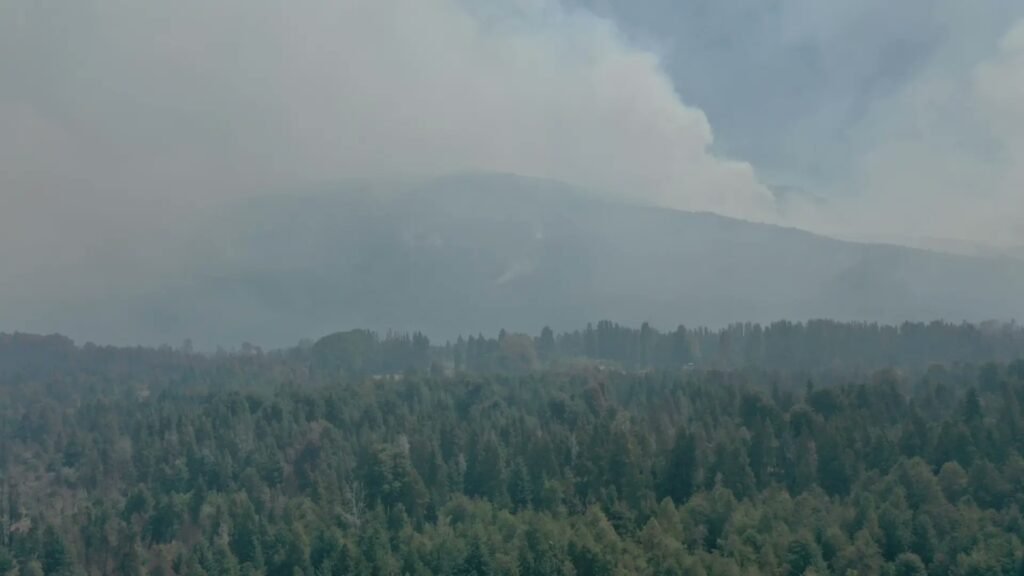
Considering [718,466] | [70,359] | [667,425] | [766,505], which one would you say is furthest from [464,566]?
[70,359]

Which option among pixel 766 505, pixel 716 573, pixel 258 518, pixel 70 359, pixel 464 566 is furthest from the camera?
pixel 70 359

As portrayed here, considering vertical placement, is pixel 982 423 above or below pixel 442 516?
above

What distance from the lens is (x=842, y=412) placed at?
218 ft

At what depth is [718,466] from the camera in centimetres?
5806

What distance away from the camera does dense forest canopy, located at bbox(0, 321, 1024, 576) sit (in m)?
44.8

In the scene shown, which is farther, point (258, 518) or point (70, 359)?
point (70, 359)

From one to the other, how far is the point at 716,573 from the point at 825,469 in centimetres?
1944

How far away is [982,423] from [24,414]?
7747 cm

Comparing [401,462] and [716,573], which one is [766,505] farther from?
[401,462]

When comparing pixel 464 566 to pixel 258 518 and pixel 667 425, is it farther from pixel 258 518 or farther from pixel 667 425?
pixel 667 425

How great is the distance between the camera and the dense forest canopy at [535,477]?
1762 inches

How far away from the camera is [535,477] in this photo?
200 ft

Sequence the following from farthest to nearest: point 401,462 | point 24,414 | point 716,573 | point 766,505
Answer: point 24,414 → point 401,462 → point 766,505 → point 716,573

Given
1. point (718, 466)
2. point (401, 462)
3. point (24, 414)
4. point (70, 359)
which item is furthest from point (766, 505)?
point (70, 359)
